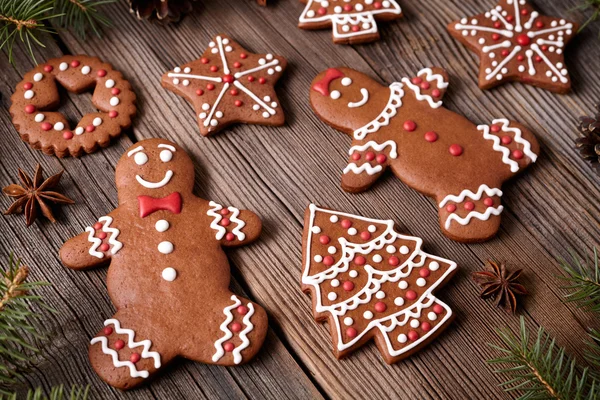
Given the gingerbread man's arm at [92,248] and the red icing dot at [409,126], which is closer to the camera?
the gingerbread man's arm at [92,248]

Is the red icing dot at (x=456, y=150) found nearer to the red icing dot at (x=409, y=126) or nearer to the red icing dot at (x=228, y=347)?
the red icing dot at (x=409, y=126)

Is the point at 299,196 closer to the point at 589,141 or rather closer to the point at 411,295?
the point at 411,295

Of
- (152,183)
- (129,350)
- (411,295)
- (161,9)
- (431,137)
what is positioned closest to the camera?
(129,350)

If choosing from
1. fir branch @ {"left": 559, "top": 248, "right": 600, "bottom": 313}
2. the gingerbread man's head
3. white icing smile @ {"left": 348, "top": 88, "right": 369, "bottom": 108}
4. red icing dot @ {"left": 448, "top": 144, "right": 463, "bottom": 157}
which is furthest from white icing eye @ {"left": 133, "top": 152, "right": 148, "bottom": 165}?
fir branch @ {"left": 559, "top": 248, "right": 600, "bottom": 313}

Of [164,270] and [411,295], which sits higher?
[411,295]

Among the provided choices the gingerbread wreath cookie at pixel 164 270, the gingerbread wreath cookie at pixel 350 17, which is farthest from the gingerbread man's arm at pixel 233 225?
the gingerbread wreath cookie at pixel 350 17

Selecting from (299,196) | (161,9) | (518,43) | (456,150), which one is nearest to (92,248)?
(299,196)
